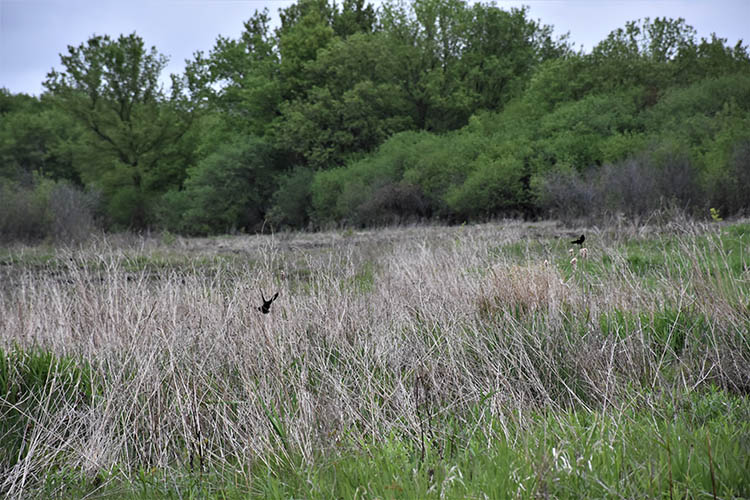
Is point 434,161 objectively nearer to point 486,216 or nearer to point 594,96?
point 486,216

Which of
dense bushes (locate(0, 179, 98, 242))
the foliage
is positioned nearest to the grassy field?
dense bushes (locate(0, 179, 98, 242))


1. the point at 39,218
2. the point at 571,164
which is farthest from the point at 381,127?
the point at 39,218

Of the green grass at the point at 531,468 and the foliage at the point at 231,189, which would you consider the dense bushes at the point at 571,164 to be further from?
the green grass at the point at 531,468

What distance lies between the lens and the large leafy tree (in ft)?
124

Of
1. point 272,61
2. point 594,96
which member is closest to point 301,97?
point 272,61

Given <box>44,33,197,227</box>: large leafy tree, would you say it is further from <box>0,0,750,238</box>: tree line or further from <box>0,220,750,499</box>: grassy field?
<box>0,220,750,499</box>: grassy field

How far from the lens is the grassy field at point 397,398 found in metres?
2.05

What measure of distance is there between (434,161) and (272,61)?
698 inches

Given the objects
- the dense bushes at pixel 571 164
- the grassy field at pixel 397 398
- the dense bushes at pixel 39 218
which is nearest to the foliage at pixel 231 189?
the dense bushes at pixel 571 164

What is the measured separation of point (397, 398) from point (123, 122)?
132ft

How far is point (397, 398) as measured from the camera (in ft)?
10.0

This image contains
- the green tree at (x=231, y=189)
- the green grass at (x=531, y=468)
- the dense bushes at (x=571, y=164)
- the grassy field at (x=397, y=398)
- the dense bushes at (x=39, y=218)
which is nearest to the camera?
the green grass at (x=531, y=468)

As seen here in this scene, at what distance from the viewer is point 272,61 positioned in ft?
124

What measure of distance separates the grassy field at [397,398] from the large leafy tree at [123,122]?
36969mm
